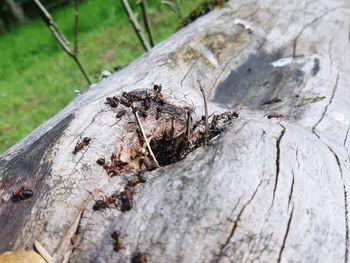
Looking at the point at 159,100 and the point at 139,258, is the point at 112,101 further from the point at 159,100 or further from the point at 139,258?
the point at 139,258

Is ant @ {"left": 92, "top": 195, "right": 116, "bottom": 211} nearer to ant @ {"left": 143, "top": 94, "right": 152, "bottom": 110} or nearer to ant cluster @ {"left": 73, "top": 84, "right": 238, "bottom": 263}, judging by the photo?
ant cluster @ {"left": 73, "top": 84, "right": 238, "bottom": 263}

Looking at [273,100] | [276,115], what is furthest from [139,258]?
[273,100]

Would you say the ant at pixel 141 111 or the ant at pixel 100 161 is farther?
the ant at pixel 141 111

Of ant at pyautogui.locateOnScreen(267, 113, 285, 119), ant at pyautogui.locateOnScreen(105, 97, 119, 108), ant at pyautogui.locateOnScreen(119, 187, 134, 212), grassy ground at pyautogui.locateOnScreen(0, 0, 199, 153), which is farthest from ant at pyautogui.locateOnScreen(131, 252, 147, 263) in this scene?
grassy ground at pyautogui.locateOnScreen(0, 0, 199, 153)

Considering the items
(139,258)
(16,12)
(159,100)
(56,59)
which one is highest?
(159,100)

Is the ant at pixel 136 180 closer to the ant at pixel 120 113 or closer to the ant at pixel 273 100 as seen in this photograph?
the ant at pixel 120 113

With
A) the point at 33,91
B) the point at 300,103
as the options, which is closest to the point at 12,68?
the point at 33,91

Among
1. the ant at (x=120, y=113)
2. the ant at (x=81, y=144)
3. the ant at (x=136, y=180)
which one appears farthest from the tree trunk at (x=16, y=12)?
the ant at (x=136, y=180)
